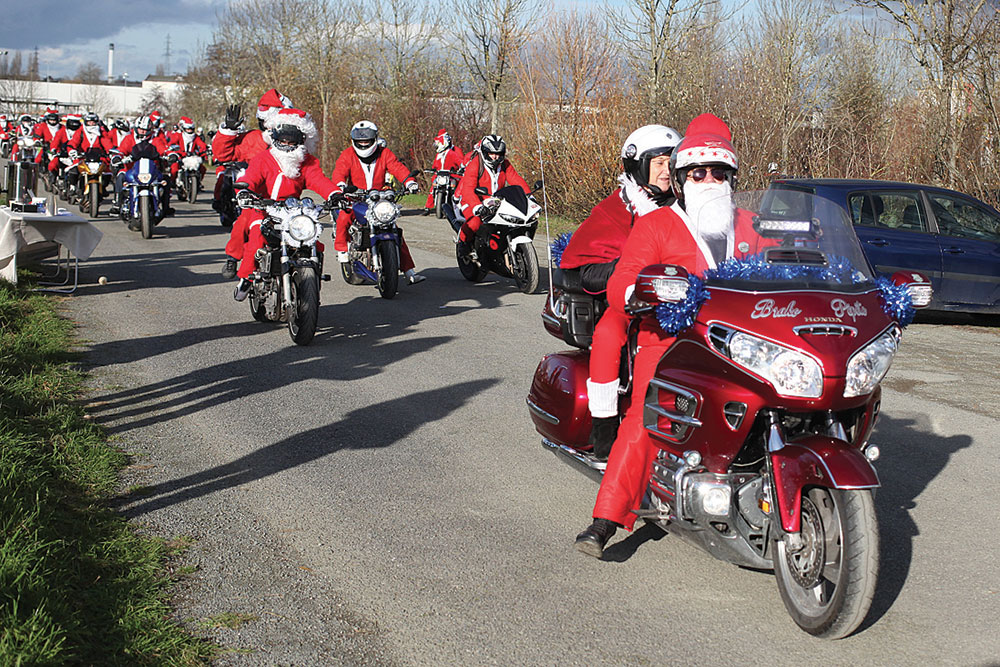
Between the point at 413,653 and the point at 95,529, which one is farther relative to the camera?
the point at 95,529

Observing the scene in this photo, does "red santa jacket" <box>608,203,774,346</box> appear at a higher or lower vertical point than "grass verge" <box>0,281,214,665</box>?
higher

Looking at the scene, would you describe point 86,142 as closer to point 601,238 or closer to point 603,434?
point 601,238

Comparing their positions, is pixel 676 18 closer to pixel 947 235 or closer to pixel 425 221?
pixel 425 221

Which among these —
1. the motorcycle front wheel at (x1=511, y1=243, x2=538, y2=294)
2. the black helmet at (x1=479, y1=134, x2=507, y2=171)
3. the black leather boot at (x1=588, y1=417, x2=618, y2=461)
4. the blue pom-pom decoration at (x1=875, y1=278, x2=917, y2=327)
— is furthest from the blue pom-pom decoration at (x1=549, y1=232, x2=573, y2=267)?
the black helmet at (x1=479, y1=134, x2=507, y2=171)

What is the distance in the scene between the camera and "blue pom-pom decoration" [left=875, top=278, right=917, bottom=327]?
404 cm

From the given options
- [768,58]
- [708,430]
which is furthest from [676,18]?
[708,430]

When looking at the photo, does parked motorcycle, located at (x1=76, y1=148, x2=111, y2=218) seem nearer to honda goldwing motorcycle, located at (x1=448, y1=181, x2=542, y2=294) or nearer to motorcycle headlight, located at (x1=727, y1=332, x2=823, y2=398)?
honda goldwing motorcycle, located at (x1=448, y1=181, x2=542, y2=294)

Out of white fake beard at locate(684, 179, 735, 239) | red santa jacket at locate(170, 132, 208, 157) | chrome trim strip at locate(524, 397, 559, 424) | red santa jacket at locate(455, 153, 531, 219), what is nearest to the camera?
white fake beard at locate(684, 179, 735, 239)

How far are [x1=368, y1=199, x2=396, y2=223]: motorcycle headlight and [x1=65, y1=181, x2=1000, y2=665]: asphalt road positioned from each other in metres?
2.43

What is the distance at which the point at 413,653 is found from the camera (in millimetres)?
3641

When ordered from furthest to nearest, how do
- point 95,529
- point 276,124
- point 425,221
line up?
point 425,221
point 276,124
point 95,529

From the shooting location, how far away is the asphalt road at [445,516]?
380 cm

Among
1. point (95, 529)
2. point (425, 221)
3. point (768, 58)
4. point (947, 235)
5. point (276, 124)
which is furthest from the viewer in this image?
point (425, 221)

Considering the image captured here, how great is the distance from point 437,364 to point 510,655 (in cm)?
511
